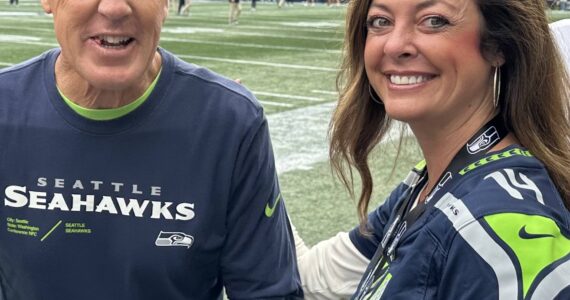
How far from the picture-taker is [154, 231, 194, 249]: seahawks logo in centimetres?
198

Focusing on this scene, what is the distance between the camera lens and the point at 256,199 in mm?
2014

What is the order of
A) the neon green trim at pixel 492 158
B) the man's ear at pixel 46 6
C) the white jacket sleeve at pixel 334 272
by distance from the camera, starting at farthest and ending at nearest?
the white jacket sleeve at pixel 334 272 → the man's ear at pixel 46 6 → the neon green trim at pixel 492 158

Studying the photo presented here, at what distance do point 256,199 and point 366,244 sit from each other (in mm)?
589

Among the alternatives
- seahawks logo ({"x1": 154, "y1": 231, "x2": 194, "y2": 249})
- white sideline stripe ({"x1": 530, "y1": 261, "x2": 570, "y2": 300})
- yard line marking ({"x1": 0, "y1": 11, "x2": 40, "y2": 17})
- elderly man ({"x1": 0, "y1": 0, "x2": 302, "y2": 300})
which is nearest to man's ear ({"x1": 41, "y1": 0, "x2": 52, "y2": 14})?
elderly man ({"x1": 0, "y1": 0, "x2": 302, "y2": 300})

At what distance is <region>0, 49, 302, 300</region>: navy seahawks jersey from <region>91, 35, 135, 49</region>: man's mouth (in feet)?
0.58

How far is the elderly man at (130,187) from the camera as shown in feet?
6.49

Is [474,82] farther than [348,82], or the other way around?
[348,82]

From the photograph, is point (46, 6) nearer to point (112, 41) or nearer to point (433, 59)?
point (112, 41)

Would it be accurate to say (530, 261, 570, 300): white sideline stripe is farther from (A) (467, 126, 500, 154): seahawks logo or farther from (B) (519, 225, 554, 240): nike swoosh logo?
(A) (467, 126, 500, 154): seahawks logo

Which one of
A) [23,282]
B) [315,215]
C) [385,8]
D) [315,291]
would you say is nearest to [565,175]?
[385,8]

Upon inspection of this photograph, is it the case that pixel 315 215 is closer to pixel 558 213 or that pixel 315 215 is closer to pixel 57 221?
pixel 57 221

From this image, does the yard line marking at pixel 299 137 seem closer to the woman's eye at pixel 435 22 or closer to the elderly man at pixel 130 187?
the elderly man at pixel 130 187

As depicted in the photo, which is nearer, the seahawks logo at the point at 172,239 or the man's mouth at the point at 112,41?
the man's mouth at the point at 112,41

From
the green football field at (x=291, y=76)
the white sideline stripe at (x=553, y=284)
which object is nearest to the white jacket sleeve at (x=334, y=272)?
the green football field at (x=291, y=76)
